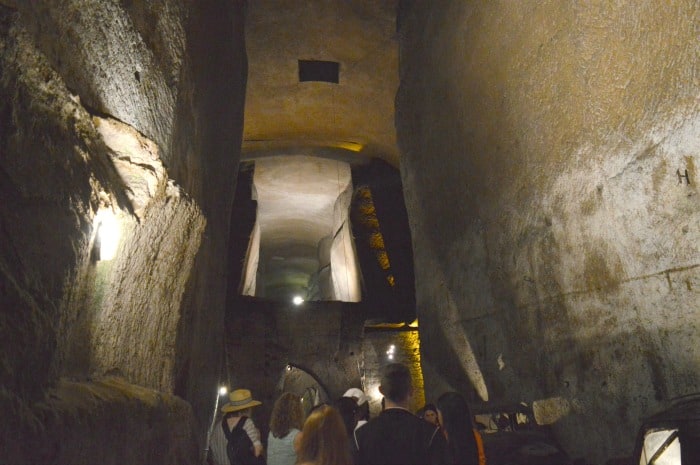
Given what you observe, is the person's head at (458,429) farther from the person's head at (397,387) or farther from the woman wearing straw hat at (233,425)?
the woman wearing straw hat at (233,425)

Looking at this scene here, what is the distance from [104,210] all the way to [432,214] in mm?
4719

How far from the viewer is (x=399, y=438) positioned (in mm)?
2451

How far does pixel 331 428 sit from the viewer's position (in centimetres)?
219

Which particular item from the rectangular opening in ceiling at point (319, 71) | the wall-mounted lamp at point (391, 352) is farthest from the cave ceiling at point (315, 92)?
the wall-mounted lamp at point (391, 352)

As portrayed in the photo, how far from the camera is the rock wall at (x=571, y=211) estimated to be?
3352 mm

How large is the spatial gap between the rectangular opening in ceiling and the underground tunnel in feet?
8.04

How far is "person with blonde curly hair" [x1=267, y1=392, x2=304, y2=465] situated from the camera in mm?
3189

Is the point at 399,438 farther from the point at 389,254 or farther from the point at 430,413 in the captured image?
the point at 389,254

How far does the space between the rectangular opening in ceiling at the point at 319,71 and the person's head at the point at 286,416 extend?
8.41 m

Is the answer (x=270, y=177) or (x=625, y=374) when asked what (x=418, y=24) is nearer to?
(x=625, y=374)

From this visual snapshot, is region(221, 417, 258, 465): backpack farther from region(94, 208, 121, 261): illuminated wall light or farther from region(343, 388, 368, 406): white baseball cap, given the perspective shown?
region(94, 208, 121, 261): illuminated wall light

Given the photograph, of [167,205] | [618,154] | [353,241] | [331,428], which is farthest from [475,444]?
[353,241]

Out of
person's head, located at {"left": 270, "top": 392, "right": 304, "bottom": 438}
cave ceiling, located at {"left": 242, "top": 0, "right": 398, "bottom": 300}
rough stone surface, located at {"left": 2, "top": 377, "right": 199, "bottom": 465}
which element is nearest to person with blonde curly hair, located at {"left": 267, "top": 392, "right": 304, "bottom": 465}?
person's head, located at {"left": 270, "top": 392, "right": 304, "bottom": 438}

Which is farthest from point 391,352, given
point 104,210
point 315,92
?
point 104,210
